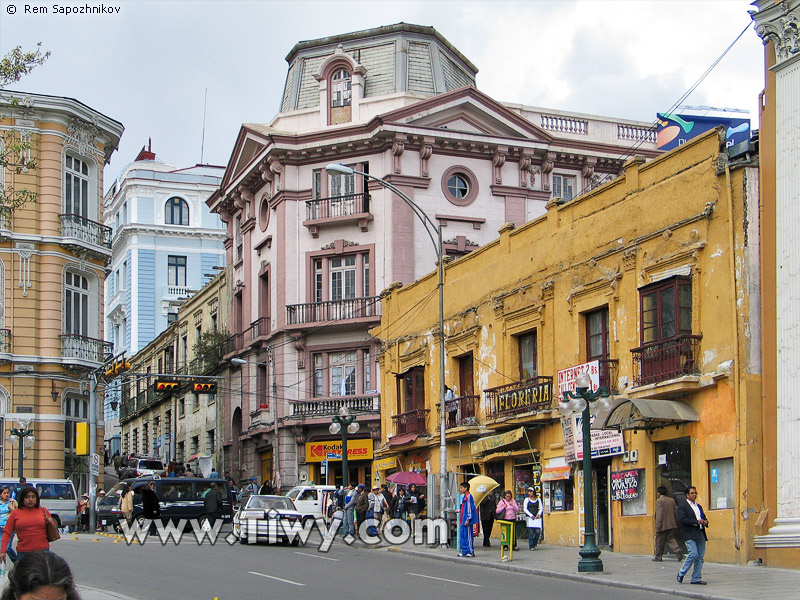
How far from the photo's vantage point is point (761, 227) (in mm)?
22141

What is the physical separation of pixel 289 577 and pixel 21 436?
22.2 metres

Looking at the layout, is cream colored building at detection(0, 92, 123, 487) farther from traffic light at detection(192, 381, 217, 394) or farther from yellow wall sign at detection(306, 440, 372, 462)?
yellow wall sign at detection(306, 440, 372, 462)

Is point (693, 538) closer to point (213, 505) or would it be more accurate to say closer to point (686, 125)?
point (213, 505)

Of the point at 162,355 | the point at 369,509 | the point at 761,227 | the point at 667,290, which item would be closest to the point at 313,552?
the point at 369,509

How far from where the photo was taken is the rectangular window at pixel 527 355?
3020cm

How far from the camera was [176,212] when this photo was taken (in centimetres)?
7600

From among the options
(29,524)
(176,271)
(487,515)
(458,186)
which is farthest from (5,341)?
(176,271)

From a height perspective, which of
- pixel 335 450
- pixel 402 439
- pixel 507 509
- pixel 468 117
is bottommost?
pixel 507 509

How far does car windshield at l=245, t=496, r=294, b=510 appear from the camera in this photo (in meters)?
28.7

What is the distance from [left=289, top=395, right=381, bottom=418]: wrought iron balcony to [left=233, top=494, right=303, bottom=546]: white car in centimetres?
1546

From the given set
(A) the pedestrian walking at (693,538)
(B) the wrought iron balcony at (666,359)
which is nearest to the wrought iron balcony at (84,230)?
(B) the wrought iron balcony at (666,359)

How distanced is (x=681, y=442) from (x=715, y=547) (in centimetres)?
246

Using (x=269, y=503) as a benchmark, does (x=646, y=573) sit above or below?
below

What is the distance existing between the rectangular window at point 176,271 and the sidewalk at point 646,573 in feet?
168
